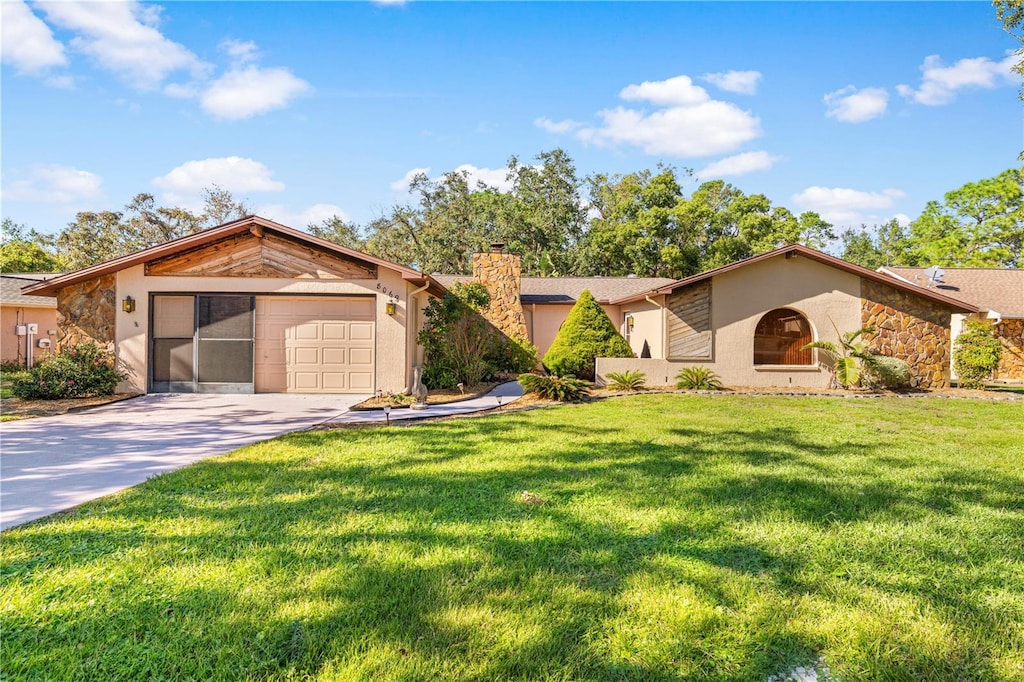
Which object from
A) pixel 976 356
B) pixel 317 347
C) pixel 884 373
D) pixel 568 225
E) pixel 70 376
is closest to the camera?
pixel 70 376

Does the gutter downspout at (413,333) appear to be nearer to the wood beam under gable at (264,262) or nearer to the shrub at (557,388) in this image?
the wood beam under gable at (264,262)

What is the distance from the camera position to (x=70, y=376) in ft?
34.6

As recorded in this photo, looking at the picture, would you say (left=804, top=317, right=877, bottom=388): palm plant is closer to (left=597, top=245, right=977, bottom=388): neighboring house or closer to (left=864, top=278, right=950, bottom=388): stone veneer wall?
(left=597, top=245, right=977, bottom=388): neighboring house

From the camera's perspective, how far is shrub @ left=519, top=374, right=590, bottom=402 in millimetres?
10930

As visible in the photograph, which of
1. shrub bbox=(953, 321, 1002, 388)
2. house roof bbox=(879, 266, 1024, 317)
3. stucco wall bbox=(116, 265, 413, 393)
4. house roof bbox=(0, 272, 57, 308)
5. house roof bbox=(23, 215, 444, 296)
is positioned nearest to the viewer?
house roof bbox=(23, 215, 444, 296)

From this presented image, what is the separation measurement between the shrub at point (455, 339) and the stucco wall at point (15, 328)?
14.2 metres

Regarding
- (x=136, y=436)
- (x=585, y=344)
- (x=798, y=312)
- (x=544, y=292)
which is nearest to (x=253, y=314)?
(x=136, y=436)

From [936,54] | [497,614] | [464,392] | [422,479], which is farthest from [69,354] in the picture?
[936,54]

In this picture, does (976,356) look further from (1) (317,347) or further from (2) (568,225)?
(2) (568,225)

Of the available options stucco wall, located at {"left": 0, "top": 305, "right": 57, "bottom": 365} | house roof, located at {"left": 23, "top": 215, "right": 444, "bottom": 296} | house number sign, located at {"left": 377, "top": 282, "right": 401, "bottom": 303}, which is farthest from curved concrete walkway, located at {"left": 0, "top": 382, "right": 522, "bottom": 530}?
stucco wall, located at {"left": 0, "top": 305, "right": 57, "bottom": 365}

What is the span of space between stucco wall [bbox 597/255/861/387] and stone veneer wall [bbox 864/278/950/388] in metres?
0.49

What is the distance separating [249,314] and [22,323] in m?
12.8

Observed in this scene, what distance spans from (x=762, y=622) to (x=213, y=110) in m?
18.3

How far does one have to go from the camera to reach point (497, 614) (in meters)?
2.58
